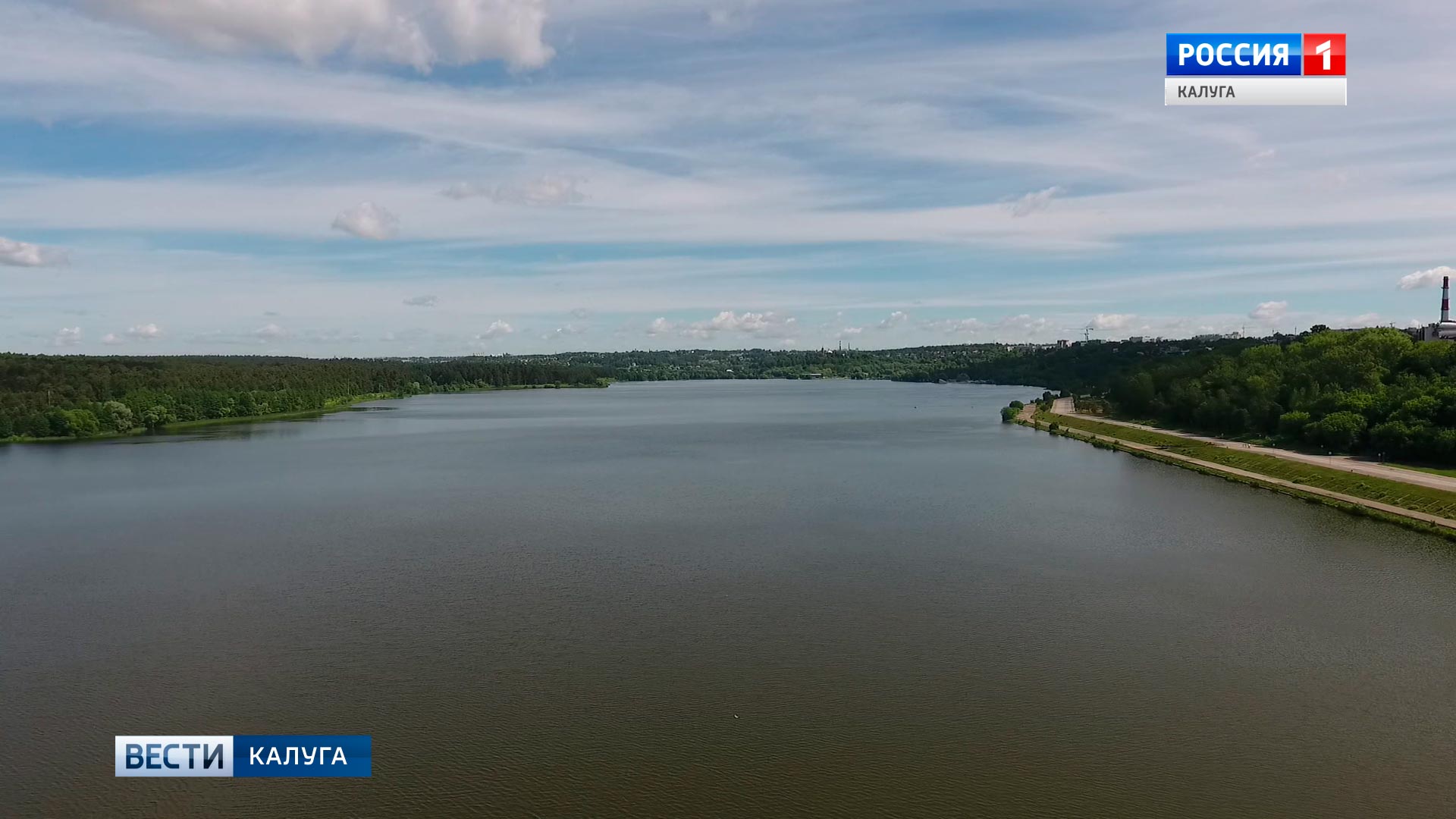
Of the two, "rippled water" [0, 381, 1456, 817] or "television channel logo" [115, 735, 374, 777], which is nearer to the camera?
"rippled water" [0, 381, 1456, 817]

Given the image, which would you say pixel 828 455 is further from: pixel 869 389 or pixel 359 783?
pixel 869 389

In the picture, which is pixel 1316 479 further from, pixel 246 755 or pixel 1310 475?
pixel 246 755

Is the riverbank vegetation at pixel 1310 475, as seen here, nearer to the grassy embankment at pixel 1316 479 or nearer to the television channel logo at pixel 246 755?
the grassy embankment at pixel 1316 479

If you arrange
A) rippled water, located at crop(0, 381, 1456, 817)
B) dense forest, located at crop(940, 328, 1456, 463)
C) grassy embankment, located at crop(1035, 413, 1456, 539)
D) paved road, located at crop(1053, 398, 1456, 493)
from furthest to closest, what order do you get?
1. dense forest, located at crop(940, 328, 1456, 463)
2. paved road, located at crop(1053, 398, 1456, 493)
3. grassy embankment, located at crop(1035, 413, 1456, 539)
4. rippled water, located at crop(0, 381, 1456, 817)

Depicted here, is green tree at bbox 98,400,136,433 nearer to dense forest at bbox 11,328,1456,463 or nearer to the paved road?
dense forest at bbox 11,328,1456,463

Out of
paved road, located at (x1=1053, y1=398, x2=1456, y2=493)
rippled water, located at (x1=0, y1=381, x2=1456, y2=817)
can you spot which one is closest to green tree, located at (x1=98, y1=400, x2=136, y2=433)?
rippled water, located at (x1=0, y1=381, x2=1456, y2=817)

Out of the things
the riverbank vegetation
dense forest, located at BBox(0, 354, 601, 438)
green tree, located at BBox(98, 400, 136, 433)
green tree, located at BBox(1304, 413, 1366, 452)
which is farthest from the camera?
green tree, located at BBox(98, 400, 136, 433)
